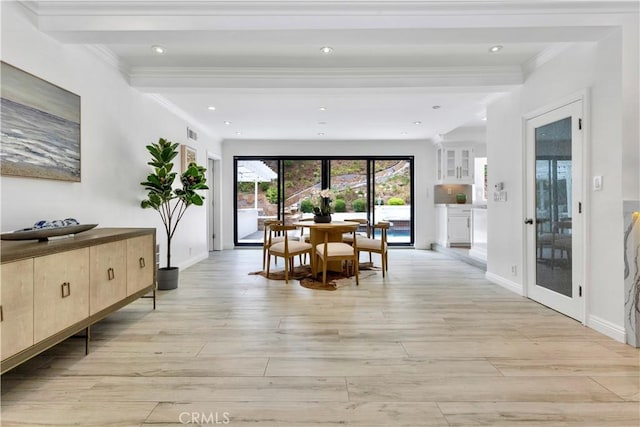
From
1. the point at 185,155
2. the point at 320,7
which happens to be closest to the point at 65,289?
the point at 320,7

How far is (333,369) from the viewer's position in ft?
6.92

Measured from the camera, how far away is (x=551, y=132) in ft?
10.9

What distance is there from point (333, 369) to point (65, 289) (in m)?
1.78

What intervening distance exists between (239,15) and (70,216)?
2.24m

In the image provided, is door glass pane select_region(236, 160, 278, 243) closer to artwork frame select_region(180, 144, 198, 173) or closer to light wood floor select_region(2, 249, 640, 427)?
artwork frame select_region(180, 144, 198, 173)

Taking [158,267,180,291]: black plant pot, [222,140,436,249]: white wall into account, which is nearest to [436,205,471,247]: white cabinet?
[222,140,436,249]: white wall

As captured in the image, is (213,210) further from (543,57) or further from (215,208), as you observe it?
(543,57)

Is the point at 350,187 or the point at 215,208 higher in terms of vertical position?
the point at 350,187

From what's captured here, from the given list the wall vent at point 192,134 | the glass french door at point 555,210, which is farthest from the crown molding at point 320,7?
the wall vent at point 192,134

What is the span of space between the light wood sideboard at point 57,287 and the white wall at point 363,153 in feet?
15.9

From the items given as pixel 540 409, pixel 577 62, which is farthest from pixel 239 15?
pixel 540 409

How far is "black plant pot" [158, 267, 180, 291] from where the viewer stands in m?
4.02

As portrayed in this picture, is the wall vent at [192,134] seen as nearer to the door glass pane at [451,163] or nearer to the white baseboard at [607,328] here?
the door glass pane at [451,163]

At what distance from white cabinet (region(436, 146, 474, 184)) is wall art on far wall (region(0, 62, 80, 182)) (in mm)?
6633
